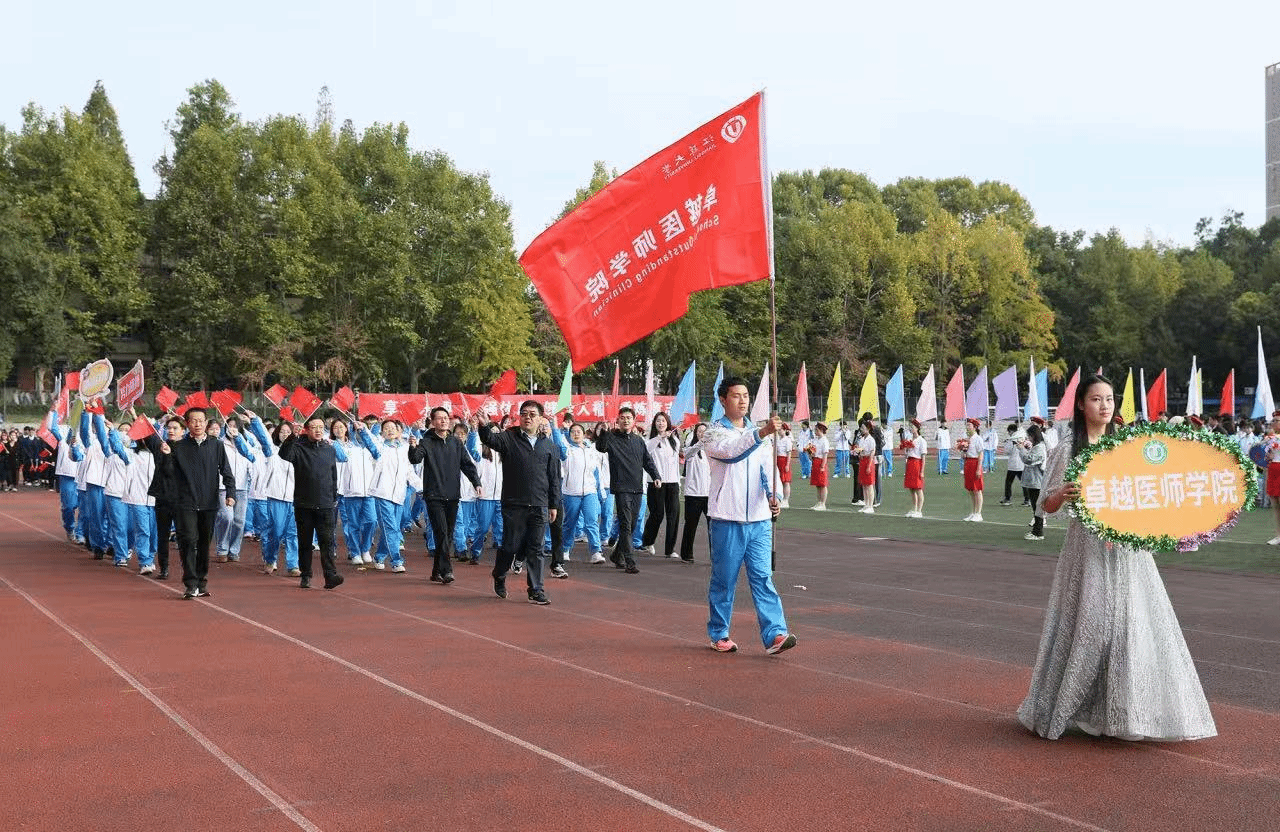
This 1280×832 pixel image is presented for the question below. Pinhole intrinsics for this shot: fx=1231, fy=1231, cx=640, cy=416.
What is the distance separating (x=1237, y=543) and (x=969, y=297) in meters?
50.9

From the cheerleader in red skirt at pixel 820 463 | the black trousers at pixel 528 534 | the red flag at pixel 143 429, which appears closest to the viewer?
the black trousers at pixel 528 534

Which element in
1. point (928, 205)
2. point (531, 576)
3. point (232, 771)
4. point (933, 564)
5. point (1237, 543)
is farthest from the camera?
point (928, 205)

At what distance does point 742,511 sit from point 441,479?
5897 millimetres

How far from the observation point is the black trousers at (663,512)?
56.4 ft

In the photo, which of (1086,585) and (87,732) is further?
(87,732)

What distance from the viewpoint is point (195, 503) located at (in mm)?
12500

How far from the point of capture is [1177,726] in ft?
19.6

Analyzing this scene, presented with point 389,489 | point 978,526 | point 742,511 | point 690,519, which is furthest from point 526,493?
point 978,526

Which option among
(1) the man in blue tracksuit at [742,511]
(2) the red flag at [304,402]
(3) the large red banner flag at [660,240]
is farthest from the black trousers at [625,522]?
(1) the man in blue tracksuit at [742,511]

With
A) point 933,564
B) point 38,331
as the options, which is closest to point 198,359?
point 38,331

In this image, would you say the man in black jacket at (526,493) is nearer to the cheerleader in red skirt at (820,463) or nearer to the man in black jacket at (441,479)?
the man in black jacket at (441,479)

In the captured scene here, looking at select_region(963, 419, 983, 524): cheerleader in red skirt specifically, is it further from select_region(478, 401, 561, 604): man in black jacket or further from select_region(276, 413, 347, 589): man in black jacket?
select_region(276, 413, 347, 589): man in black jacket

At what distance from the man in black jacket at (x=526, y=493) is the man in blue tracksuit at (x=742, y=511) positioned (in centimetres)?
345

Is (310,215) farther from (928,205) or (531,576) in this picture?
(531,576)
